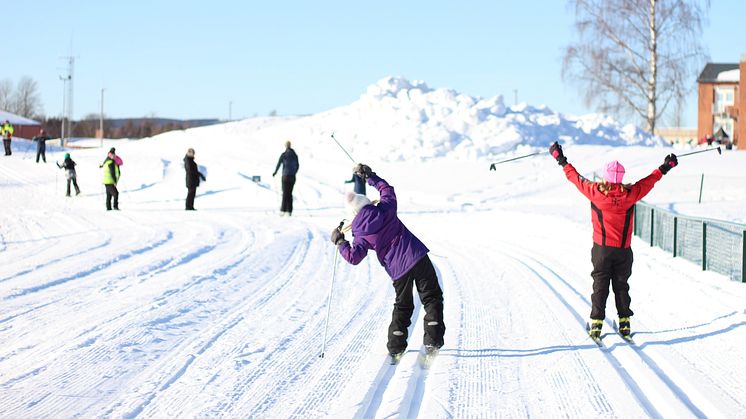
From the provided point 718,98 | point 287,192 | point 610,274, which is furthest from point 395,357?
point 718,98

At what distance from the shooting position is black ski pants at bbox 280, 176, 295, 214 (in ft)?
67.2

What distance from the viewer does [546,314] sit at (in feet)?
29.9

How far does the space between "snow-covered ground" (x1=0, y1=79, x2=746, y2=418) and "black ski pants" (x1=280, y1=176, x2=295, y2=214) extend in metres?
0.60

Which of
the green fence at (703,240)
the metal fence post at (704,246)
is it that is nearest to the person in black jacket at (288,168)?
the green fence at (703,240)

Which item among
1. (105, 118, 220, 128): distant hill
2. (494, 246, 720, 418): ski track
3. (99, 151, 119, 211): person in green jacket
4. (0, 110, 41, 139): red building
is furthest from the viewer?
(105, 118, 220, 128): distant hill

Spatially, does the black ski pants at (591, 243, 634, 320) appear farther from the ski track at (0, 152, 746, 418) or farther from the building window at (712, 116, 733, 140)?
the building window at (712, 116, 733, 140)

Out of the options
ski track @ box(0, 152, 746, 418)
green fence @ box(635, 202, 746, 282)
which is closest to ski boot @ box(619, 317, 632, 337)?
ski track @ box(0, 152, 746, 418)

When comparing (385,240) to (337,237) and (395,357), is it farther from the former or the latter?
(395,357)

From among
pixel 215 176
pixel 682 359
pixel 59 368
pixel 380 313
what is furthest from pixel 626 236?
pixel 215 176

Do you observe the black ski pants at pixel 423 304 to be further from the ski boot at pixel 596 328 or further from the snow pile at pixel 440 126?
the snow pile at pixel 440 126

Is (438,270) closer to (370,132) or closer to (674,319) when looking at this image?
(674,319)

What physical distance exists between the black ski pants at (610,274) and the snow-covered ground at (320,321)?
310 mm

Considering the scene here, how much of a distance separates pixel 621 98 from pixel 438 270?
33141 millimetres

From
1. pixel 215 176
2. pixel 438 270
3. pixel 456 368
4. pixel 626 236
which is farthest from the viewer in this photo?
pixel 215 176
